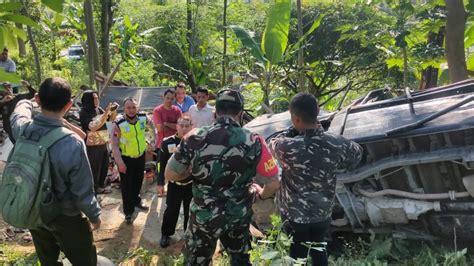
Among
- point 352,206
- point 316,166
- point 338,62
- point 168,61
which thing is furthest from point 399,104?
point 168,61

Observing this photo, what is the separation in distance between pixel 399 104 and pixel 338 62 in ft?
15.9

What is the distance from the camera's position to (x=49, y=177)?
263 centimetres

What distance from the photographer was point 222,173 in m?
2.69

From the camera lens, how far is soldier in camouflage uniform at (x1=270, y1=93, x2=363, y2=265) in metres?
2.86

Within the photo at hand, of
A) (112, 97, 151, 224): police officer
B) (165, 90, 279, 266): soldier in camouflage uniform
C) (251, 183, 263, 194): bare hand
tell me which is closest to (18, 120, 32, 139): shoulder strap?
(165, 90, 279, 266): soldier in camouflage uniform

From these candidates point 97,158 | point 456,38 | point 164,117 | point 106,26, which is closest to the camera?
point 456,38

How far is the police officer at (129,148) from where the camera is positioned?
5.02 meters

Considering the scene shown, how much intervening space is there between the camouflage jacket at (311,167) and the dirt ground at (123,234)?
1.93 meters

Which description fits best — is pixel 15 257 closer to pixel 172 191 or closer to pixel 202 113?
pixel 172 191

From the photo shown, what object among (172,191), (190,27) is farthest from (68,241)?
(190,27)

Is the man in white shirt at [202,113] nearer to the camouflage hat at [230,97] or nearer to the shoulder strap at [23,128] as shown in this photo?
the camouflage hat at [230,97]

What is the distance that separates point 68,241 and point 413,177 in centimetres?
263

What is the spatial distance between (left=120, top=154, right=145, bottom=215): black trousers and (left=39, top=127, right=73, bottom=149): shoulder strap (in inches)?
98.0

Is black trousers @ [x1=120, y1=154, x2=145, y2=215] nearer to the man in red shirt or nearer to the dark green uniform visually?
the man in red shirt
